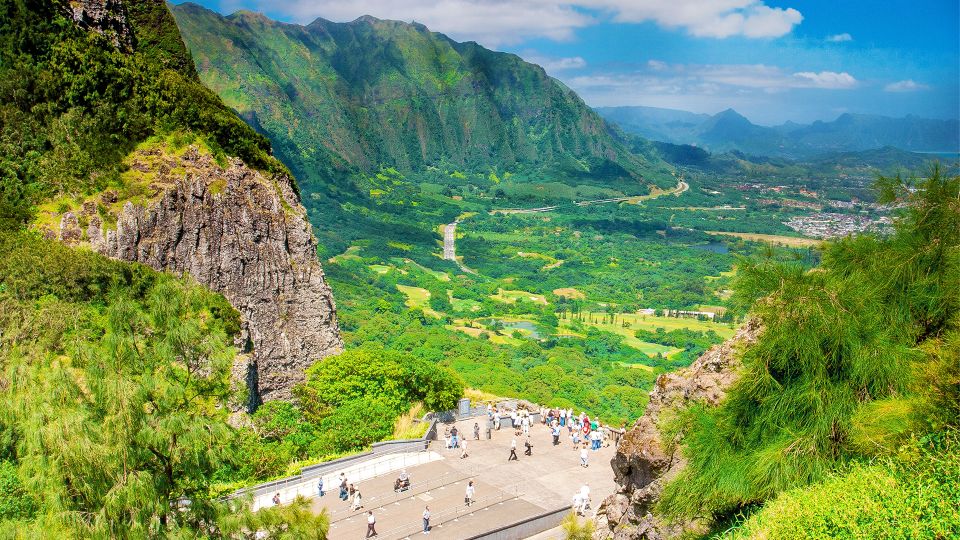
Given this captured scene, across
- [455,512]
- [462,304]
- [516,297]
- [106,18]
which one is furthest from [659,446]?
[516,297]

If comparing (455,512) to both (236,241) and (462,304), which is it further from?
(462,304)

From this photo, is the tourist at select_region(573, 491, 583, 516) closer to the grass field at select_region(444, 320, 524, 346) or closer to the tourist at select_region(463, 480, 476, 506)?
the tourist at select_region(463, 480, 476, 506)

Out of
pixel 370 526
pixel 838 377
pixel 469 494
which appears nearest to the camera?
pixel 838 377

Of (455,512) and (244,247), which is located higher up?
(244,247)

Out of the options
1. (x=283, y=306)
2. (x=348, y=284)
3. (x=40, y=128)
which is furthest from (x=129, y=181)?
(x=348, y=284)

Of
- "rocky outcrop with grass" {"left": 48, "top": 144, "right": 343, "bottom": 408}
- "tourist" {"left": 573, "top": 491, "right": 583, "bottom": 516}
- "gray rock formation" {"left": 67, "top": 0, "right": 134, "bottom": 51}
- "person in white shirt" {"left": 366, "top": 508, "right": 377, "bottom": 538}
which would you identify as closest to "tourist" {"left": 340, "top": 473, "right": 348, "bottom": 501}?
"person in white shirt" {"left": 366, "top": 508, "right": 377, "bottom": 538}

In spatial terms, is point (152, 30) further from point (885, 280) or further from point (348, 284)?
point (348, 284)

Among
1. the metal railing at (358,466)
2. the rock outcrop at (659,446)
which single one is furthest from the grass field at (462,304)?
the rock outcrop at (659,446)
